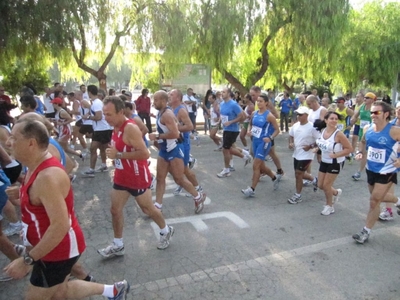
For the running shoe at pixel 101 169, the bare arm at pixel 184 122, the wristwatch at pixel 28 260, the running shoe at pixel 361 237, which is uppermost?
the bare arm at pixel 184 122

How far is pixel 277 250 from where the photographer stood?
4203mm

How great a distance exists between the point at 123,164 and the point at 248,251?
1.78m

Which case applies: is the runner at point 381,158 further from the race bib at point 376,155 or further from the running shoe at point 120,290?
the running shoe at point 120,290

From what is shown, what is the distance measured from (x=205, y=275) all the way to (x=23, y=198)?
2.09 meters

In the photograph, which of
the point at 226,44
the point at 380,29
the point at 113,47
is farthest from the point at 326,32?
the point at 113,47

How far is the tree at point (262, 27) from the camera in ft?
49.5

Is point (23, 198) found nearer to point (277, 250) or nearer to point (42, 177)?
point (42, 177)

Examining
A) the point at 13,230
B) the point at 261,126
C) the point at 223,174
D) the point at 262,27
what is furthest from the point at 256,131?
the point at 262,27

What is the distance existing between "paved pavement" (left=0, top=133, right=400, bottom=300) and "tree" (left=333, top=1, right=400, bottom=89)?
54.9ft

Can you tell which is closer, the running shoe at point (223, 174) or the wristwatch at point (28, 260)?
the wristwatch at point (28, 260)

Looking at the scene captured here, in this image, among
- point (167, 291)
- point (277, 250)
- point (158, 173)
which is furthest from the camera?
point (158, 173)

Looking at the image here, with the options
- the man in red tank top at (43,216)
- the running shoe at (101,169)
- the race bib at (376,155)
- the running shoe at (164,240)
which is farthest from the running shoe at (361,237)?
the running shoe at (101,169)

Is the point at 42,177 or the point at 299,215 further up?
the point at 42,177

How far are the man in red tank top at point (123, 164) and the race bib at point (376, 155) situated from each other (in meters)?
2.74
